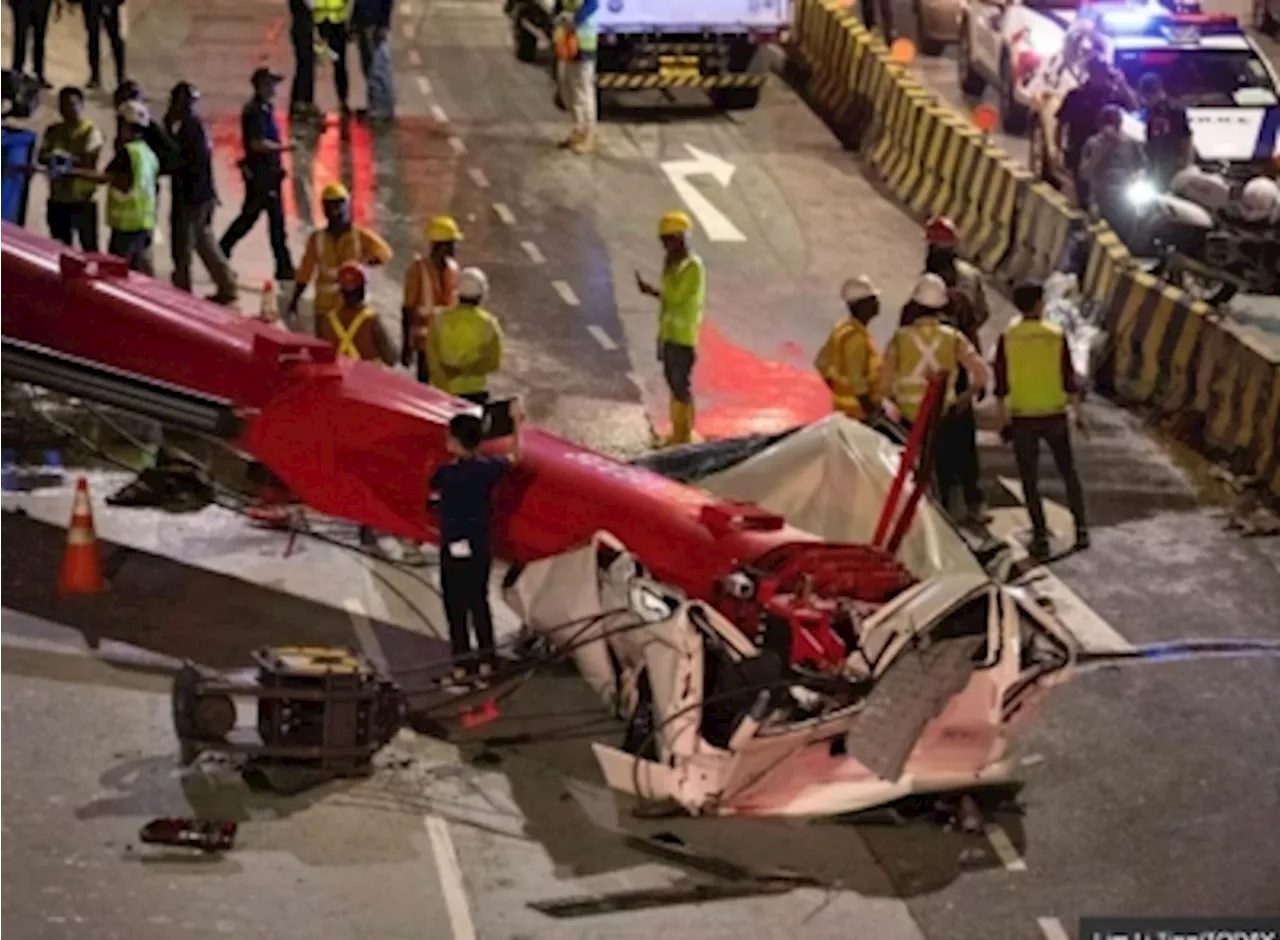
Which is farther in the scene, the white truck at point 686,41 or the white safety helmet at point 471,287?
the white truck at point 686,41

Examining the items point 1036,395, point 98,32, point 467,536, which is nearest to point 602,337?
point 1036,395

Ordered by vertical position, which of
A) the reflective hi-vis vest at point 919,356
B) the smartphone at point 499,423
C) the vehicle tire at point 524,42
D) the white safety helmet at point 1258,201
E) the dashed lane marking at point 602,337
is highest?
the smartphone at point 499,423

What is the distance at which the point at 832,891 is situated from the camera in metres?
12.9

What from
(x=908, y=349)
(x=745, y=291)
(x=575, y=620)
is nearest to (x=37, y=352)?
(x=575, y=620)

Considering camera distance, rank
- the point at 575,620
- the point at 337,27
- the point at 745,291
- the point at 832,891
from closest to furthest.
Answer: the point at 832,891 → the point at 575,620 → the point at 745,291 → the point at 337,27

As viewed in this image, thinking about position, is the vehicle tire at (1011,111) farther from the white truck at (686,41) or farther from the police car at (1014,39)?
the white truck at (686,41)

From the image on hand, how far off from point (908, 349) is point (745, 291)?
630cm

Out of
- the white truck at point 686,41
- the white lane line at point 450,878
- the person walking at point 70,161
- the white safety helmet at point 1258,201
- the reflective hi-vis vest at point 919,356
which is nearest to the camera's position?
the white lane line at point 450,878

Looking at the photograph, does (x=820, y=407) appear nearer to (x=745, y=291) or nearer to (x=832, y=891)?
(x=745, y=291)

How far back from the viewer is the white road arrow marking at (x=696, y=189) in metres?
24.9

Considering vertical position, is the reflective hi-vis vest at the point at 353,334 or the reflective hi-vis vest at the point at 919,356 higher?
the reflective hi-vis vest at the point at 919,356

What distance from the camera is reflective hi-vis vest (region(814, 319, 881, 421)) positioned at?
56.2ft

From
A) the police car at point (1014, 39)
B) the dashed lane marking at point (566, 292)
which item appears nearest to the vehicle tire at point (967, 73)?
the police car at point (1014, 39)

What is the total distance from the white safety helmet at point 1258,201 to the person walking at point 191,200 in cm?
814
